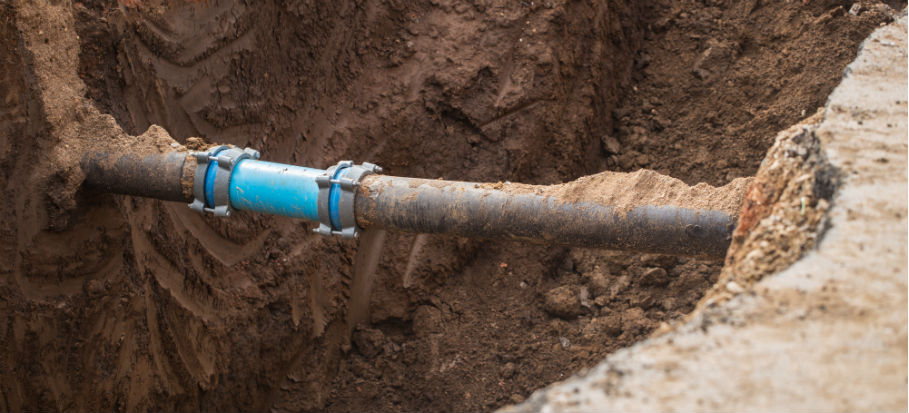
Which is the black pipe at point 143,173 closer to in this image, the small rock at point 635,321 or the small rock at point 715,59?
the small rock at point 635,321

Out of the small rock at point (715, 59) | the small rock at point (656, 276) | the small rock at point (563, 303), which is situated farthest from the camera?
the small rock at point (715, 59)

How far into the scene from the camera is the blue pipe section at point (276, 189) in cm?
285

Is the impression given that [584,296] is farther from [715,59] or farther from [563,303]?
[715,59]

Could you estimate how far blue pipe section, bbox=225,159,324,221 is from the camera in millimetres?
2848

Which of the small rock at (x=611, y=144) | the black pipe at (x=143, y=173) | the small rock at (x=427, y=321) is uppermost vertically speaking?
the black pipe at (x=143, y=173)

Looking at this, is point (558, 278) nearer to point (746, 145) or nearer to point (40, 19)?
point (746, 145)

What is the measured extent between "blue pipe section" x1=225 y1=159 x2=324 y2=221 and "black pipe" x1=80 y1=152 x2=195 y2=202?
123 mm

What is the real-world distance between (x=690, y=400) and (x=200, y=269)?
3029 mm

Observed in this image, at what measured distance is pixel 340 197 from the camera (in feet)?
9.20

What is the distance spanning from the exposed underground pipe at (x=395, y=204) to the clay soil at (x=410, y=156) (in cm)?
49

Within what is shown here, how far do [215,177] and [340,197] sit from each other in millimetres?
550

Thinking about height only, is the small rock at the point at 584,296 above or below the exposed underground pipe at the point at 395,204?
below

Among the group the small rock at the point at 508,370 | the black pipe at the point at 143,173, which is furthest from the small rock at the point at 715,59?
the black pipe at the point at 143,173

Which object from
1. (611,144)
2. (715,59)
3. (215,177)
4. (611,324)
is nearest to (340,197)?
(215,177)
